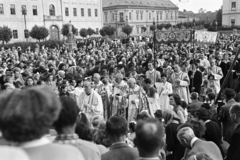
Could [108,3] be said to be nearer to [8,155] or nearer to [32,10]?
[32,10]

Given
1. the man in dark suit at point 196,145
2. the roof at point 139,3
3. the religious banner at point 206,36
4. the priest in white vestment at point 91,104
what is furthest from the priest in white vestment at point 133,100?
the roof at point 139,3

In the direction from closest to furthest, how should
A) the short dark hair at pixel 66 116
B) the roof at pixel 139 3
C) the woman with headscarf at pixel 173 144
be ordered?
1. the short dark hair at pixel 66 116
2. the woman with headscarf at pixel 173 144
3. the roof at pixel 139 3

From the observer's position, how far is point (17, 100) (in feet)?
5.48

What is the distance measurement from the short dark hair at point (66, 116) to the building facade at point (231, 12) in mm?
79566

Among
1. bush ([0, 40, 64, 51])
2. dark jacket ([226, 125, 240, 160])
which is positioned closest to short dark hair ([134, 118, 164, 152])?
dark jacket ([226, 125, 240, 160])

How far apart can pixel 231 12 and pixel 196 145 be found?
258 feet

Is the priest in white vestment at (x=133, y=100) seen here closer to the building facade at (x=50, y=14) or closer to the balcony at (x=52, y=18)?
the building facade at (x=50, y=14)

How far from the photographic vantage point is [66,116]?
230cm

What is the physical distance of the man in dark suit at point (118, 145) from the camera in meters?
2.92

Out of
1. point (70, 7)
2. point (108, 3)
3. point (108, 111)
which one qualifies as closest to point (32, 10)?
point (70, 7)

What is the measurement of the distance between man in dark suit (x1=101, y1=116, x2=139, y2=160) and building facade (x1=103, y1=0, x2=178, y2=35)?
7420 cm

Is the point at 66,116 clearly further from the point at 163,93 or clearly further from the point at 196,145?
the point at 163,93

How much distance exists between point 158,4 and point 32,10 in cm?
5254

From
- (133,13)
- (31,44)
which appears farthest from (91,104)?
(133,13)
